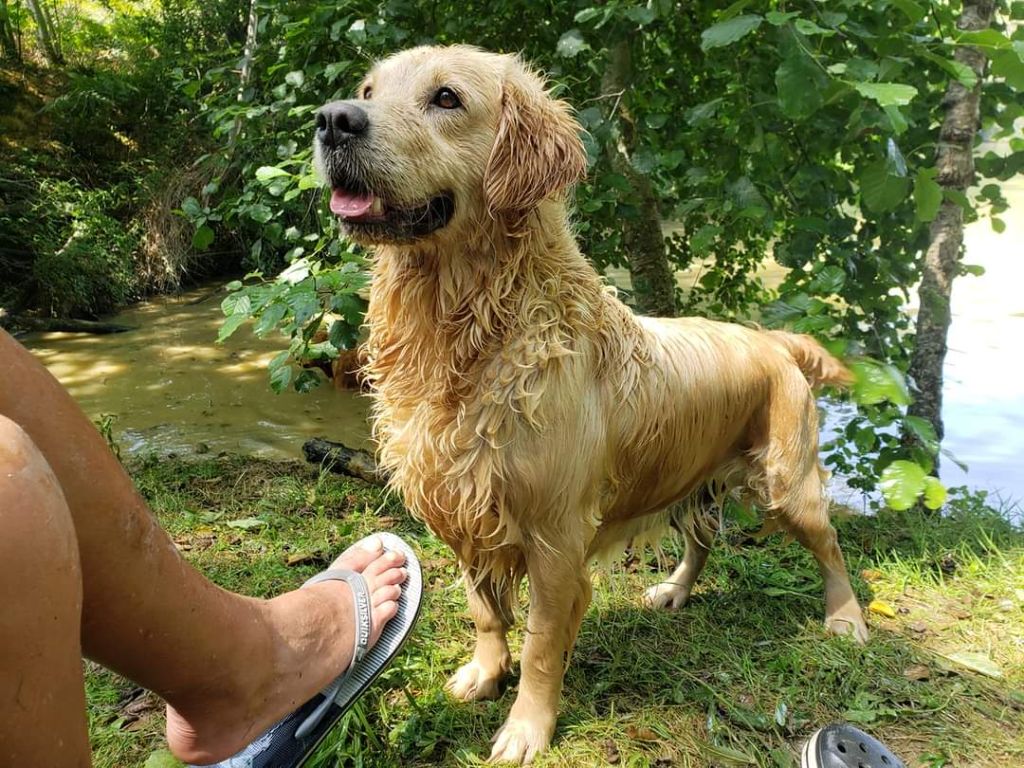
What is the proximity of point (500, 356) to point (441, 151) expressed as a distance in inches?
23.0

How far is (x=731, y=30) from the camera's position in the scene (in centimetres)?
252

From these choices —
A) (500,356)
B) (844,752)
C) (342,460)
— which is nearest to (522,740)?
(844,752)

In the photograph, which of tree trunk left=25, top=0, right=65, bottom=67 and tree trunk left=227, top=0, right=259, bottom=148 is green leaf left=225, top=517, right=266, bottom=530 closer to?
tree trunk left=227, top=0, right=259, bottom=148

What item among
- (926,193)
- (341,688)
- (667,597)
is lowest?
(667,597)

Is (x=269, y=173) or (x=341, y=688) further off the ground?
(x=269, y=173)

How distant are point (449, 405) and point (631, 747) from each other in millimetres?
1191

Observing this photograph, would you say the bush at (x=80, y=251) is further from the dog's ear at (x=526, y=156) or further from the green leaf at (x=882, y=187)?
Result: the green leaf at (x=882, y=187)

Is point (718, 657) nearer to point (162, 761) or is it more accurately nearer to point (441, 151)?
point (162, 761)

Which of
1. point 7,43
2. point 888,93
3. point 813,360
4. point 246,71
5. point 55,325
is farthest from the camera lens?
point 7,43

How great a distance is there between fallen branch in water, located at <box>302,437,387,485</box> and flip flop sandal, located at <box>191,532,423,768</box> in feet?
5.61

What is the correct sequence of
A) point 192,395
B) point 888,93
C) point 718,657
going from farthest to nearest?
point 192,395 → point 718,657 → point 888,93

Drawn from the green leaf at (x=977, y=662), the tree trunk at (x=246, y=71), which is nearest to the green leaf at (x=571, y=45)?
the tree trunk at (x=246, y=71)

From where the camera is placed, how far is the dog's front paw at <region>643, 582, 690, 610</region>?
3098 millimetres

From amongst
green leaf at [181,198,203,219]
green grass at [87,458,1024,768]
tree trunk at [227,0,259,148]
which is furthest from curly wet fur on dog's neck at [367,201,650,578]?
tree trunk at [227,0,259,148]
